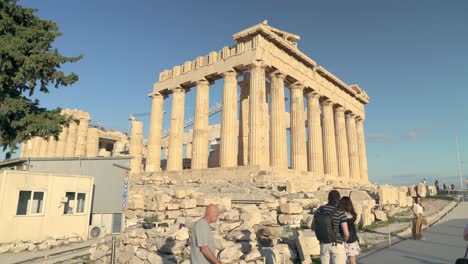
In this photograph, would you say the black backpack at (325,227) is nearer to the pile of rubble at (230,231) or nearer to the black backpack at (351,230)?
the black backpack at (351,230)

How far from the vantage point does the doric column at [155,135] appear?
36275 mm

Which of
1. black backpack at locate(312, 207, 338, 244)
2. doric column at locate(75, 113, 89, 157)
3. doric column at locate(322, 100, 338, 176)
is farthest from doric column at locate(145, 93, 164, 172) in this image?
black backpack at locate(312, 207, 338, 244)

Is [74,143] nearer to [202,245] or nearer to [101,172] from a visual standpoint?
[101,172]

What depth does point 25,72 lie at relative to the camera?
17328mm

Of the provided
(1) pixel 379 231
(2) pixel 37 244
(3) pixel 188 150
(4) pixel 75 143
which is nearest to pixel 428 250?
(1) pixel 379 231

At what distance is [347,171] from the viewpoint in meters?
41.0

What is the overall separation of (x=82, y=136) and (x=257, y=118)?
31.6m

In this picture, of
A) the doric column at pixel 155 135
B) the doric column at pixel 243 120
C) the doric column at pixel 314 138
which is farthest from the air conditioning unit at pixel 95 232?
the doric column at pixel 314 138

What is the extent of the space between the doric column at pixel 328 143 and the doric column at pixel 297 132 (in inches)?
256

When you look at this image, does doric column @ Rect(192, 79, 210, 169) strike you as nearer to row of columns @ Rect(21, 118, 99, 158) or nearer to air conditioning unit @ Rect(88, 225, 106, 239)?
air conditioning unit @ Rect(88, 225, 106, 239)

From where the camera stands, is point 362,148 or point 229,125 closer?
point 229,125

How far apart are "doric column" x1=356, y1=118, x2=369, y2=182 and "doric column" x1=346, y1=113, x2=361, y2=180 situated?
1322mm

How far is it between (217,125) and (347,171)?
71.3 ft

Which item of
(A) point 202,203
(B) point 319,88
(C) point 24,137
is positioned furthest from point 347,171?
(C) point 24,137
